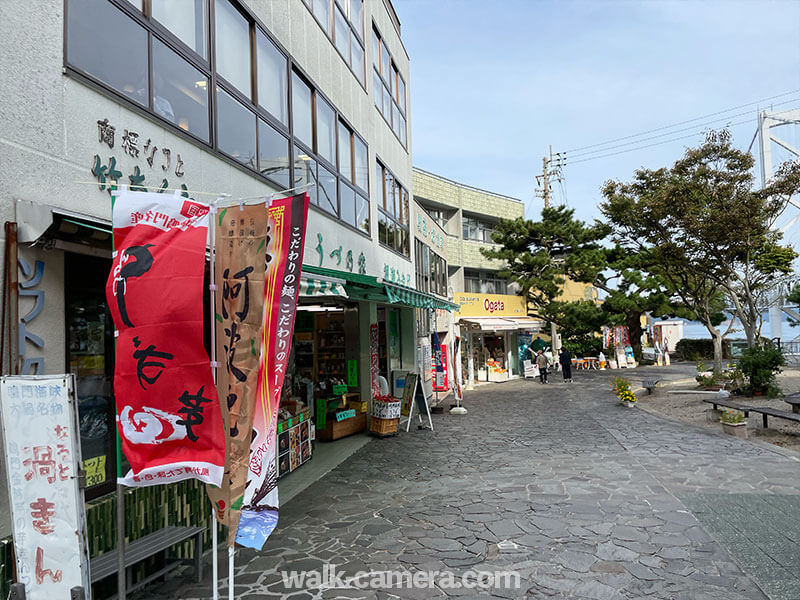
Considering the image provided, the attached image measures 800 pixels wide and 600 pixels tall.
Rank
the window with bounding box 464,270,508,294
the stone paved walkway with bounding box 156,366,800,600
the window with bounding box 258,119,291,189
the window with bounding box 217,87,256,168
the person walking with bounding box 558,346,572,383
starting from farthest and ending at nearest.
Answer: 1. the window with bounding box 464,270,508,294
2. the person walking with bounding box 558,346,572,383
3. the window with bounding box 258,119,291,189
4. the window with bounding box 217,87,256,168
5. the stone paved walkway with bounding box 156,366,800,600

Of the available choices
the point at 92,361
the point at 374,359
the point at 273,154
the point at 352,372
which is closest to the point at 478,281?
the point at 374,359

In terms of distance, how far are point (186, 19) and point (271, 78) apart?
8.10 feet

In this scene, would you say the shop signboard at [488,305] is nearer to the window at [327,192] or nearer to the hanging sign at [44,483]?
the window at [327,192]

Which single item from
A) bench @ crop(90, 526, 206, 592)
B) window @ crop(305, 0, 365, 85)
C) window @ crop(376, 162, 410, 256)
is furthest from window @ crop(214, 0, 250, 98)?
window @ crop(376, 162, 410, 256)

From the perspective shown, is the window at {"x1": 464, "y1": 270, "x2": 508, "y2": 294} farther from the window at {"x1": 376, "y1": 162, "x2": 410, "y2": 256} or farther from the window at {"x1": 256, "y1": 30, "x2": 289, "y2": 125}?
the window at {"x1": 256, "y1": 30, "x2": 289, "y2": 125}

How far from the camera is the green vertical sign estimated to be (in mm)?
13469

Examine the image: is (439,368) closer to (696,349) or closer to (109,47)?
(109,47)

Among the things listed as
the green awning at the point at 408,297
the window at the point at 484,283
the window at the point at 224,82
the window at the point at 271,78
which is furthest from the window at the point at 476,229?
the window at the point at 271,78

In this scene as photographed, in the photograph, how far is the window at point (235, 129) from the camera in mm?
7395

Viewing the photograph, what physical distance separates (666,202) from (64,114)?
19431mm

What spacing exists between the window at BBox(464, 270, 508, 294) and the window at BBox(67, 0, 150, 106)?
96.6ft

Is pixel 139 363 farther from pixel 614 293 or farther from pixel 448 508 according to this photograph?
pixel 614 293

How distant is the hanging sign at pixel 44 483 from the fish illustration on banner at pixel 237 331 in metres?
0.92

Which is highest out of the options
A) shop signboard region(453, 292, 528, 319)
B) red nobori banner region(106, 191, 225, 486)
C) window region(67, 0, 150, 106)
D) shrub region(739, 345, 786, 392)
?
window region(67, 0, 150, 106)
